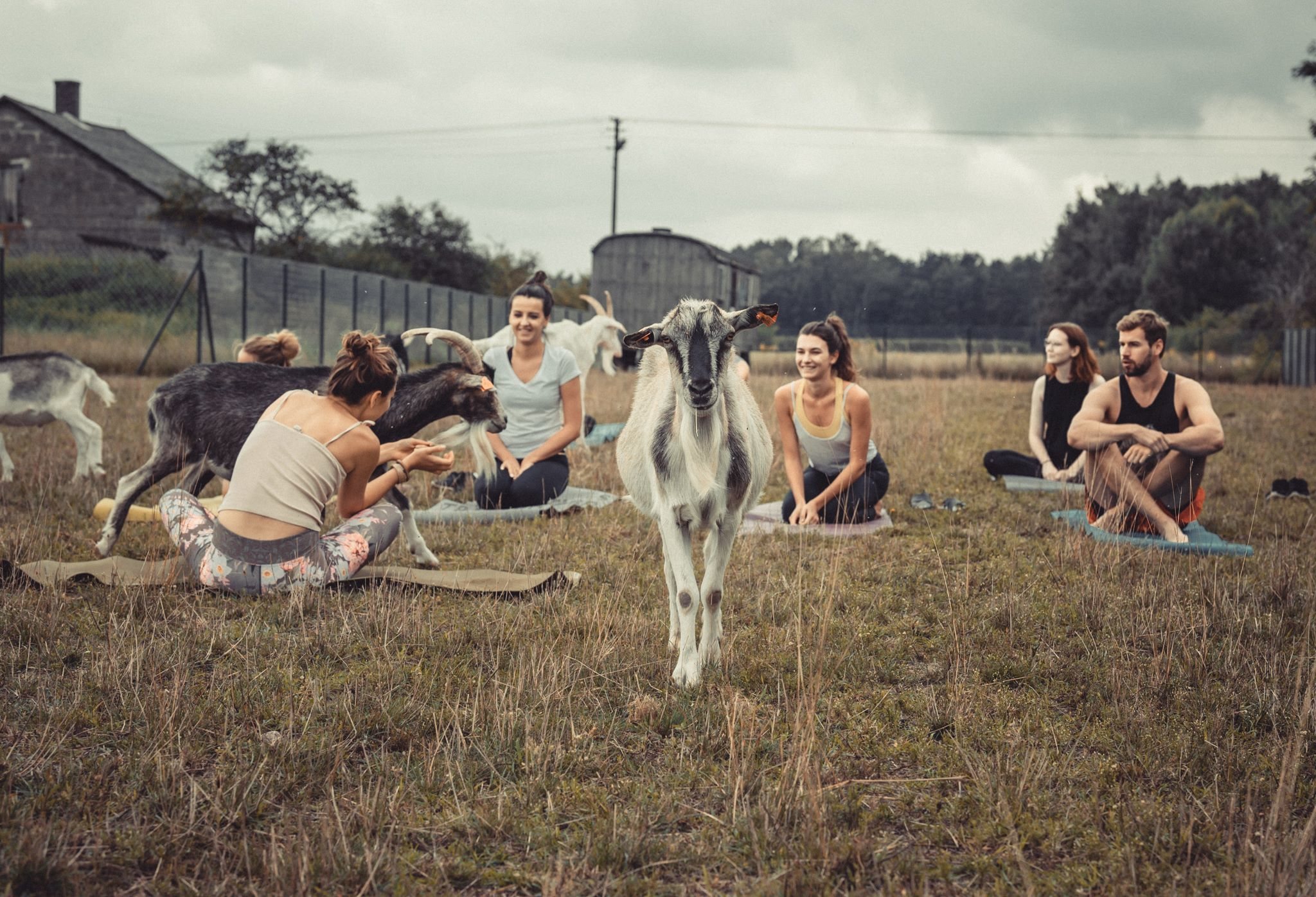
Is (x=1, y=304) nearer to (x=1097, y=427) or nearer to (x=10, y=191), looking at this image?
(x=1097, y=427)

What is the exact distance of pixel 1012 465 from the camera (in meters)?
9.57

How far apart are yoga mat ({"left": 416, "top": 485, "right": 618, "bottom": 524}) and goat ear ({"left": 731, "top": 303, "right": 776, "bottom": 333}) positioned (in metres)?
3.52

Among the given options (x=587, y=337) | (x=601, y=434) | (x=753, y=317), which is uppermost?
(x=587, y=337)

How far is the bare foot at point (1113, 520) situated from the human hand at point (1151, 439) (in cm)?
48

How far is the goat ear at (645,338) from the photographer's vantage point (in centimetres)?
415

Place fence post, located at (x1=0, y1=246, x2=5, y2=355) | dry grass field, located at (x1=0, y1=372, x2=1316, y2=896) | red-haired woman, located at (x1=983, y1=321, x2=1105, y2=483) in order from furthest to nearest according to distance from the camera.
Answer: fence post, located at (x1=0, y1=246, x2=5, y2=355) < red-haired woman, located at (x1=983, y1=321, x2=1105, y2=483) < dry grass field, located at (x1=0, y1=372, x2=1316, y2=896)

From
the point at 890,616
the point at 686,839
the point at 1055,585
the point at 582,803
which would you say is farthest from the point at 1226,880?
the point at 1055,585

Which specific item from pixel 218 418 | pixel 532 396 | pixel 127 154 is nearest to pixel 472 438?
pixel 532 396

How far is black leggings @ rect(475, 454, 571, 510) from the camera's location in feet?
25.4

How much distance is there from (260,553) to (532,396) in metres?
3.20

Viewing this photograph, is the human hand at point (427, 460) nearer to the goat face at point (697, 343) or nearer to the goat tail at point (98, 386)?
A: the goat face at point (697, 343)

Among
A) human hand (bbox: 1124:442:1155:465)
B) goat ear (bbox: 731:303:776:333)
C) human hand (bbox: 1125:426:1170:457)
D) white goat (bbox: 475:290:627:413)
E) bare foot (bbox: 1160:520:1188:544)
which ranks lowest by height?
bare foot (bbox: 1160:520:1188:544)

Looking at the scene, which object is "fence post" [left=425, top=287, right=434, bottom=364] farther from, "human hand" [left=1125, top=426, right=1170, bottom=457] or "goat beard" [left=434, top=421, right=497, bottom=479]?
"human hand" [left=1125, top=426, right=1170, bottom=457]

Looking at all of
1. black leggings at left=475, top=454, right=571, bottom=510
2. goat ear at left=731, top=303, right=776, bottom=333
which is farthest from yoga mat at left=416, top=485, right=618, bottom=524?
goat ear at left=731, top=303, right=776, bottom=333
